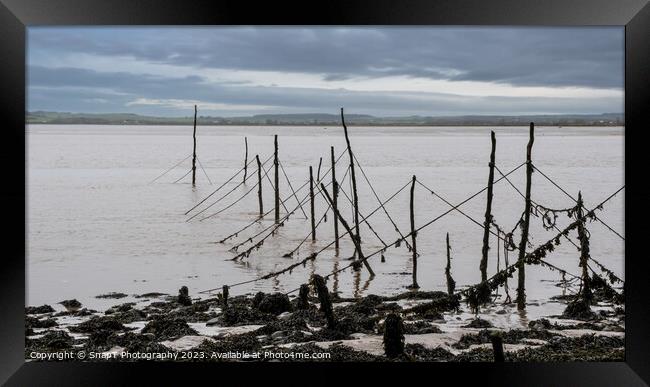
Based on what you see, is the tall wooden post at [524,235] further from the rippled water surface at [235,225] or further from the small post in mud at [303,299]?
the small post in mud at [303,299]

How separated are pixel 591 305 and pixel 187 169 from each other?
15920 millimetres

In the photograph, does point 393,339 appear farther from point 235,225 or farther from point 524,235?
point 235,225

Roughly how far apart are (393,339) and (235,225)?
306 inches

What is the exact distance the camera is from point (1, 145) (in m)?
3.81

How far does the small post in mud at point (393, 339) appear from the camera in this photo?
448cm

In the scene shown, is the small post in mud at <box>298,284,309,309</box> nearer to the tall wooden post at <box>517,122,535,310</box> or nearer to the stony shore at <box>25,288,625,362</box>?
the stony shore at <box>25,288,625,362</box>

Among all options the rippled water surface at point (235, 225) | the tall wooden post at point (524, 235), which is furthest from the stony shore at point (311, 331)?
the rippled water surface at point (235, 225)

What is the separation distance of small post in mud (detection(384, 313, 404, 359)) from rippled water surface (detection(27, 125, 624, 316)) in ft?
7.84

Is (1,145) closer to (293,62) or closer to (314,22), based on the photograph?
(314,22)

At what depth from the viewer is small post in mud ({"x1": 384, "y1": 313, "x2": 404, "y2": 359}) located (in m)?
4.48

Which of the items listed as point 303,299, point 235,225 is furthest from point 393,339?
point 235,225

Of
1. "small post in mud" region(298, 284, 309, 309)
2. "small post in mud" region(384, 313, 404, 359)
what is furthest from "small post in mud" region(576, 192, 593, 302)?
"small post in mud" region(298, 284, 309, 309)

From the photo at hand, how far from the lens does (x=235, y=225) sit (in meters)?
12.0

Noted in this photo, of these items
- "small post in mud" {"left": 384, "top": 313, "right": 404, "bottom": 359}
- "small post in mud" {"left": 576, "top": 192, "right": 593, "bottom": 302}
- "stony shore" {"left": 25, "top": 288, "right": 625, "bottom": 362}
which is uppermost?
"small post in mud" {"left": 576, "top": 192, "right": 593, "bottom": 302}
